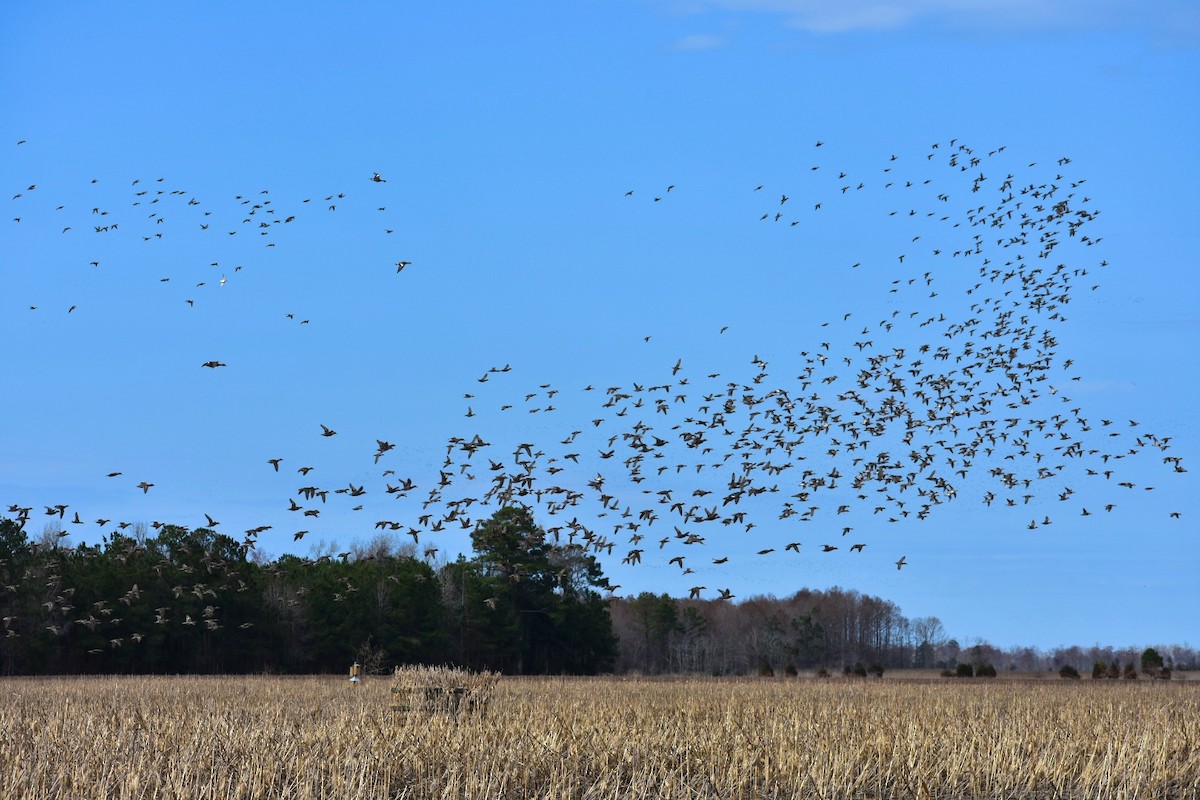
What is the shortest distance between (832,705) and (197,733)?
19787 millimetres

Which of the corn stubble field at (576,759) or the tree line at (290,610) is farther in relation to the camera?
the tree line at (290,610)

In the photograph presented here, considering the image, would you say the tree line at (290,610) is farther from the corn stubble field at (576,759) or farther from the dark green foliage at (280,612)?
the corn stubble field at (576,759)

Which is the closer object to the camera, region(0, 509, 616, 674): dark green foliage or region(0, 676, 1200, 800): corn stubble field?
region(0, 676, 1200, 800): corn stubble field

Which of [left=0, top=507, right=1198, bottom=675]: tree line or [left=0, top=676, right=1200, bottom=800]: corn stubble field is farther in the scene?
[left=0, top=507, right=1198, bottom=675]: tree line

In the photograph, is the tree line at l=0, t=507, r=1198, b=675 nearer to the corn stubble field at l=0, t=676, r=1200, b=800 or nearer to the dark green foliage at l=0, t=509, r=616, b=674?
the dark green foliage at l=0, t=509, r=616, b=674

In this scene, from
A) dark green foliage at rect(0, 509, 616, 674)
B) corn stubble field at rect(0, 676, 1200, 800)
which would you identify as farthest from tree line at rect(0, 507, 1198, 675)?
corn stubble field at rect(0, 676, 1200, 800)

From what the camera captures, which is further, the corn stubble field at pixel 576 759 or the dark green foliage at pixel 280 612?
the dark green foliage at pixel 280 612

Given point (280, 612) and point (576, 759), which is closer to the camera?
point (576, 759)

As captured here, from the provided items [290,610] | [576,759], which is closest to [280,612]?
[290,610]

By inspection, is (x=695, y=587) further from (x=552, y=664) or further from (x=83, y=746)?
(x=552, y=664)

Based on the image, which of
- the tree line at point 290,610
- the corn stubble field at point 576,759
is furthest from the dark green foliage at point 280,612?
the corn stubble field at point 576,759

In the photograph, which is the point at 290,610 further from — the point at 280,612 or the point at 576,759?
the point at 576,759

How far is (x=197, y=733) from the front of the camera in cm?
1925

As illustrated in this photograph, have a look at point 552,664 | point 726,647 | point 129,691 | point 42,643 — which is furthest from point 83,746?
point 726,647
